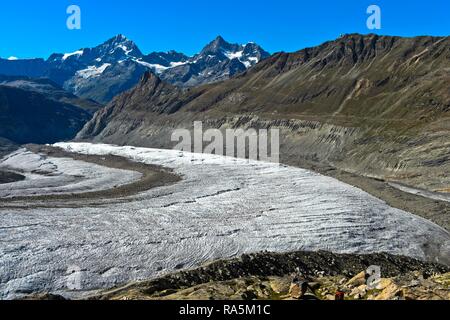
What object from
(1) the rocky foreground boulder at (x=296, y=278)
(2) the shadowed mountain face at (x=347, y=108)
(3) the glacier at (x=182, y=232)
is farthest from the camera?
(2) the shadowed mountain face at (x=347, y=108)

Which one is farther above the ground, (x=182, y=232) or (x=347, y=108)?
(x=347, y=108)

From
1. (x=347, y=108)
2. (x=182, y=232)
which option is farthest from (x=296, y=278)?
(x=347, y=108)

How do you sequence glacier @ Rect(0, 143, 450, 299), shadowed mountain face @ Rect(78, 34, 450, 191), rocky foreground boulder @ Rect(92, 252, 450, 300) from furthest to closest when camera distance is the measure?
1. shadowed mountain face @ Rect(78, 34, 450, 191)
2. glacier @ Rect(0, 143, 450, 299)
3. rocky foreground boulder @ Rect(92, 252, 450, 300)

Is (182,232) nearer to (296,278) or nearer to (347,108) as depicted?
(296,278)

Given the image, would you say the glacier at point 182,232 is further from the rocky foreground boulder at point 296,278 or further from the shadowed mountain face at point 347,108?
the shadowed mountain face at point 347,108

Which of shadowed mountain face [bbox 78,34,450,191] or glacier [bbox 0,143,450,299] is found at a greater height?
shadowed mountain face [bbox 78,34,450,191]

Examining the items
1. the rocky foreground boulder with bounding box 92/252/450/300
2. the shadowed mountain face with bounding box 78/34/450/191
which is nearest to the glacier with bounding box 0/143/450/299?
the rocky foreground boulder with bounding box 92/252/450/300

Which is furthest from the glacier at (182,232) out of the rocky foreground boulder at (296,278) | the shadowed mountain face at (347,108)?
the shadowed mountain face at (347,108)

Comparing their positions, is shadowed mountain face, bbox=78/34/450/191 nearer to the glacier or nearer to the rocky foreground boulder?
the glacier
